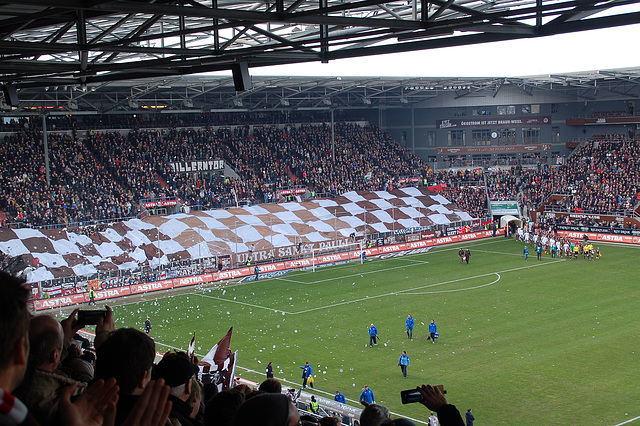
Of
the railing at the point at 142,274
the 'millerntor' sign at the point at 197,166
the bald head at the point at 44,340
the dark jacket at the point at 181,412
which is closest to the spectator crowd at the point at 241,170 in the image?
the 'millerntor' sign at the point at 197,166

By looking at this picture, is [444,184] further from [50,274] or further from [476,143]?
[50,274]

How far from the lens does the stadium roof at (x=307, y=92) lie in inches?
2083

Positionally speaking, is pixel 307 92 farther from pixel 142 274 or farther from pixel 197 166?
pixel 142 274

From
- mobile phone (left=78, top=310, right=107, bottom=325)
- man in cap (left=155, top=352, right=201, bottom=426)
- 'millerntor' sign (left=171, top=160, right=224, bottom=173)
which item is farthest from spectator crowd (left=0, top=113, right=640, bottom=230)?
man in cap (left=155, top=352, right=201, bottom=426)

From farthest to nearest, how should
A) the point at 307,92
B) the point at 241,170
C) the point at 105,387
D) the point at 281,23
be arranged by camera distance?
the point at 307,92
the point at 241,170
the point at 281,23
the point at 105,387

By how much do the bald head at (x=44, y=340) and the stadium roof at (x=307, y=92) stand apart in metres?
44.9

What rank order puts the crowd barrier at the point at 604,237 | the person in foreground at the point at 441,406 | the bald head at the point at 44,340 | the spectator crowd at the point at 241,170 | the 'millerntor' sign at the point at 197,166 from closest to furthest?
1. the bald head at the point at 44,340
2. the person in foreground at the point at 441,406
3. the spectator crowd at the point at 241,170
4. the crowd barrier at the point at 604,237
5. the 'millerntor' sign at the point at 197,166

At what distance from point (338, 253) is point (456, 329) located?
20.4m

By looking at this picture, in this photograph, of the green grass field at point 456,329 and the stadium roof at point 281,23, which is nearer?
the stadium roof at point 281,23

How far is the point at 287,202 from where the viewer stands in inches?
2392

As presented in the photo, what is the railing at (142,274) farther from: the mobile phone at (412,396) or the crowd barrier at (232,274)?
the mobile phone at (412,396)

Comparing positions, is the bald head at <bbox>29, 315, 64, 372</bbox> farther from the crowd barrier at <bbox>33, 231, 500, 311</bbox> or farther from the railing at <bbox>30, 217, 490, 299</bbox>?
the railing at <bbox>30, 217, 490, 299</bbox>

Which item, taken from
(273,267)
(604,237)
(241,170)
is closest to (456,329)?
(273,267)

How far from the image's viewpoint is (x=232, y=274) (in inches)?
1801
